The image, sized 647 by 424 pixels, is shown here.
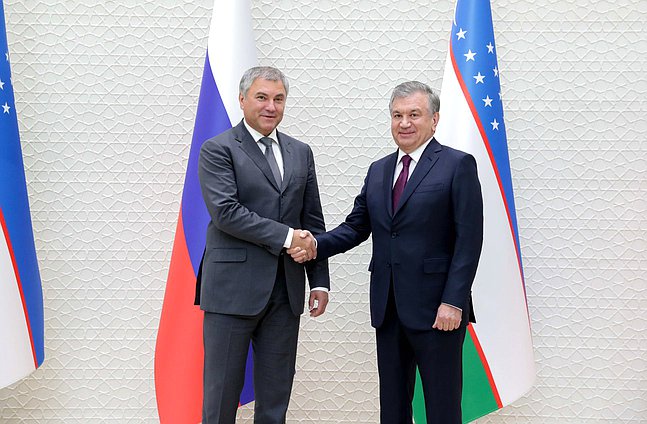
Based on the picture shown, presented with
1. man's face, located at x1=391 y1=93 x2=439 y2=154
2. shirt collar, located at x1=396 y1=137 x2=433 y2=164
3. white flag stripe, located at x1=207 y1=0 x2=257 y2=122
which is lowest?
shirt collar, located at x1=396 y1=137 x2=433 y2=164

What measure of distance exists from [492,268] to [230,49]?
4.11 ft

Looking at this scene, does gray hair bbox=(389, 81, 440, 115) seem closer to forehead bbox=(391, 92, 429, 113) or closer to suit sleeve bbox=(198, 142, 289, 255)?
forehead bbox=(391, 92, 429, 113)

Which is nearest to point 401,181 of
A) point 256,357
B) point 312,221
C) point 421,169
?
point 421,169

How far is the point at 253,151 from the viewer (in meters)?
1.86

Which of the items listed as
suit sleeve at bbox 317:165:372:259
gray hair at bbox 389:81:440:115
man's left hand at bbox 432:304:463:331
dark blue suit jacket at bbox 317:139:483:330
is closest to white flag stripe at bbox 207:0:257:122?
suit sleeve at bbox 317:165:372:259

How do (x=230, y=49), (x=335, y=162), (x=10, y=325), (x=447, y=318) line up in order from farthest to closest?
(x=335, y=162) < (x=230, y=49) < (x=10, y=325) < (x=447, y=318)

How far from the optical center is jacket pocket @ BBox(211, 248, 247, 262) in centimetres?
181

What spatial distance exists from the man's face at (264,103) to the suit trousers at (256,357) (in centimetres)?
44

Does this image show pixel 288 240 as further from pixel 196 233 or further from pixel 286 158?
pixel 196 233

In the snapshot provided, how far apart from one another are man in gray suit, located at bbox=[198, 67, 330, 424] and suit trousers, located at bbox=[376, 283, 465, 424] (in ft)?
1.00

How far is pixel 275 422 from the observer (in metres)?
1.88

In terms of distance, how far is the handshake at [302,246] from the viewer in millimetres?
1807

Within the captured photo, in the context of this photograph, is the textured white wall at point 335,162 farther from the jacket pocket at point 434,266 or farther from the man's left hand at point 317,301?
the jacket pocket at point 434,266

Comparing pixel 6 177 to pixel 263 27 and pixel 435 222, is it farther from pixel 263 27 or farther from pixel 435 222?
pixel 435 222
